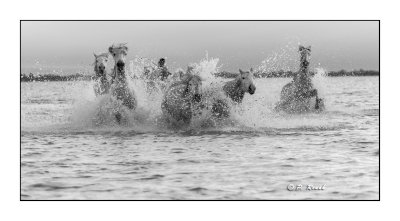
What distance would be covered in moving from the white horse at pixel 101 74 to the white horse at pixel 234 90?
9.78ft

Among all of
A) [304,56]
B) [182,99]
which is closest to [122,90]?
[182,99]

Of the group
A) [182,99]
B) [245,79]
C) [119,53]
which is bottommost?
[182,99]

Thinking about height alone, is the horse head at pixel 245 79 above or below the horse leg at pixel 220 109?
above

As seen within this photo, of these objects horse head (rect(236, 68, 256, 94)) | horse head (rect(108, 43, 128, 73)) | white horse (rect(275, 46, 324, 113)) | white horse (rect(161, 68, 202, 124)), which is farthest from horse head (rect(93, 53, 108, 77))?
white horse (rect(275, 46, 324, 113))

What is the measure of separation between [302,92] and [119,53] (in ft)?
22.0

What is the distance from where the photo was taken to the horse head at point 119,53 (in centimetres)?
1788

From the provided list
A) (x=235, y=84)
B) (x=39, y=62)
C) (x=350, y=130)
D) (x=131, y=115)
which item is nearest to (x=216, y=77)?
(x=235, y=84)

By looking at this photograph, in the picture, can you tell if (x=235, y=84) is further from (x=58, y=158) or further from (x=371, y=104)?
(x=371, y=104)

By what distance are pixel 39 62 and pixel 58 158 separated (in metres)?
2.00

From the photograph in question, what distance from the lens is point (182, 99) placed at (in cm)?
1803

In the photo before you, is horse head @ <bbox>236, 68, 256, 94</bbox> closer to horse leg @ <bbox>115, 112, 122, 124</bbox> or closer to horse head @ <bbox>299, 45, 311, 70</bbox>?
horse leg @ <bbox>115, 112, 122, 124</bbox>

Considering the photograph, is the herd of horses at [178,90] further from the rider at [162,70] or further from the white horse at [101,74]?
the rider at [162,70]

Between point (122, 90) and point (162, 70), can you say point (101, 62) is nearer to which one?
point (122, 90)

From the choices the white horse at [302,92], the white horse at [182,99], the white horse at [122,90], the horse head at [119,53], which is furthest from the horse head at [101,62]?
the white horse at [302,92]
